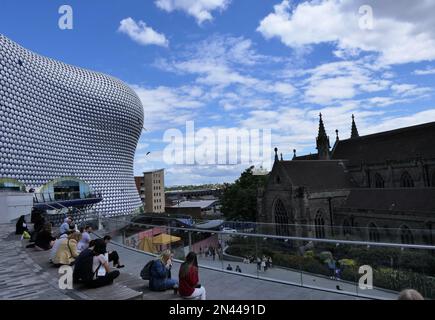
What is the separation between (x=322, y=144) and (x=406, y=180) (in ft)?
47.6

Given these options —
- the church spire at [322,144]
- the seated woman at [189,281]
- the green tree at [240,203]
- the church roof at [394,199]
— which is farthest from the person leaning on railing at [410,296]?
the church spire at [322,144]

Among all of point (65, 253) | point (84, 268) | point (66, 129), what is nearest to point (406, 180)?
point (65, 253)

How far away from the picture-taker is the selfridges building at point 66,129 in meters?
56.5

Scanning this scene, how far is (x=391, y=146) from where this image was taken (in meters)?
39.8

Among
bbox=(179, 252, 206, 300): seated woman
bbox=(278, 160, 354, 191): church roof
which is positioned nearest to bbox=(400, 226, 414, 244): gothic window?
bbox=(179, 252, 206, 300): seated woman

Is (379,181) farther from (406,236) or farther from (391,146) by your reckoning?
(406,236)

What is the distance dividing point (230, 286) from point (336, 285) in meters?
2.41

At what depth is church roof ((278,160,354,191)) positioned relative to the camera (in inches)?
1430

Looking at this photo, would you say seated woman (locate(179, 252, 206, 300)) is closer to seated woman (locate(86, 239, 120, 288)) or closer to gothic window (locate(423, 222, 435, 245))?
seated woman (locate(86, 239, 120, 288))

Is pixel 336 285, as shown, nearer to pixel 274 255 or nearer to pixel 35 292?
pixel 274 255

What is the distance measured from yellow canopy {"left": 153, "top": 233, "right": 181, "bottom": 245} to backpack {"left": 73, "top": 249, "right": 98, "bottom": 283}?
409 centimetres

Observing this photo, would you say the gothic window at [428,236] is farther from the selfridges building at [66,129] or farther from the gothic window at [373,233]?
the selfridges building at [66,129]
